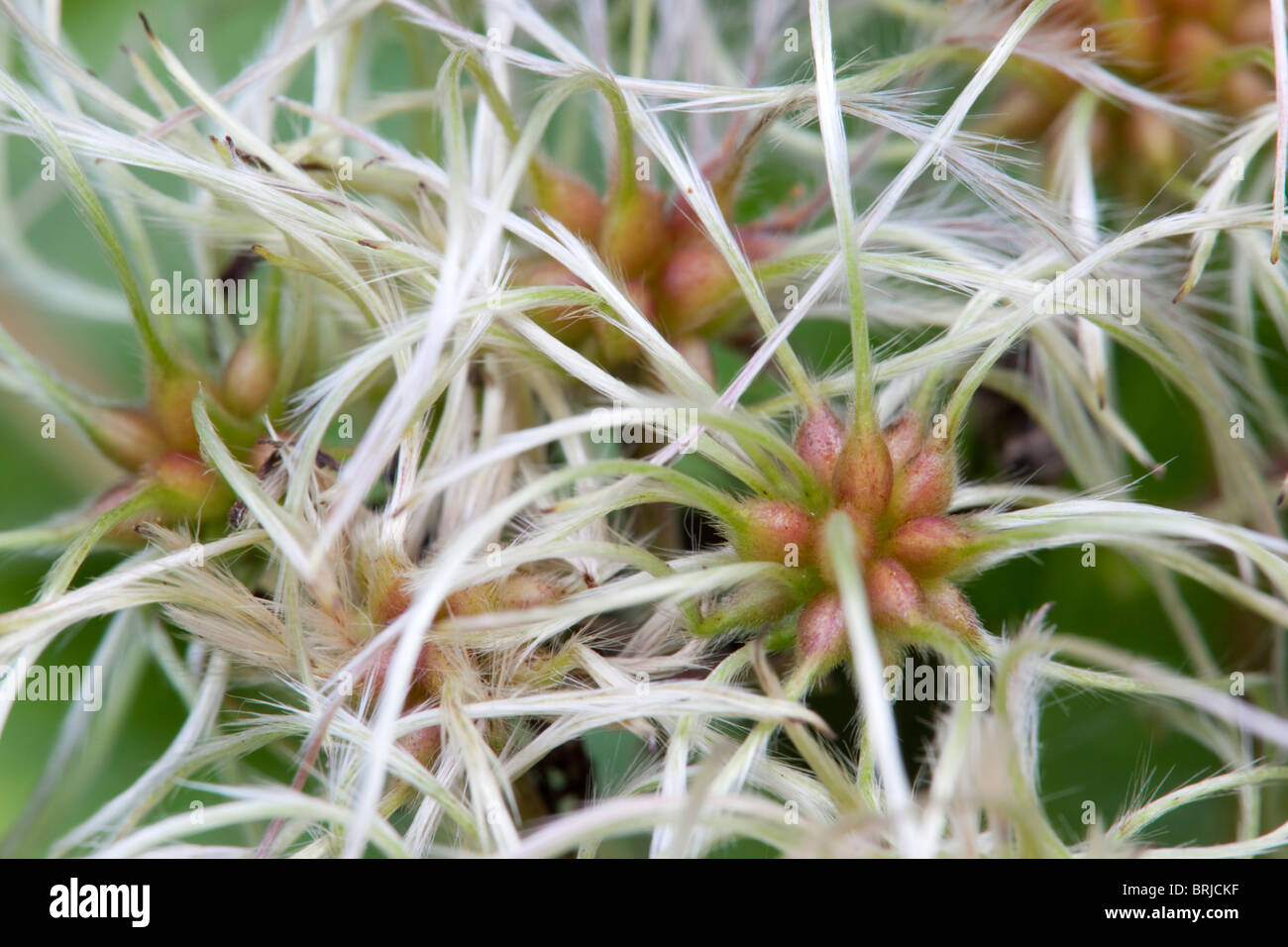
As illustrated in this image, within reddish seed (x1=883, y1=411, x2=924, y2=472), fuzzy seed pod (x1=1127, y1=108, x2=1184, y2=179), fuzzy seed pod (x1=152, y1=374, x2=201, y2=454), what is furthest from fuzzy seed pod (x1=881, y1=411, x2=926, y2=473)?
fuzzy seed pod (x1=152, y1=374, x2=201, y2=454)

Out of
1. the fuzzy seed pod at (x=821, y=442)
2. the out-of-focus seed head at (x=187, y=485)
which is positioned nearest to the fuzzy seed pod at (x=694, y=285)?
the fuzzy seed pod at (x=821, y=442)

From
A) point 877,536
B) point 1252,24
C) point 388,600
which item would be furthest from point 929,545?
point 1252,24

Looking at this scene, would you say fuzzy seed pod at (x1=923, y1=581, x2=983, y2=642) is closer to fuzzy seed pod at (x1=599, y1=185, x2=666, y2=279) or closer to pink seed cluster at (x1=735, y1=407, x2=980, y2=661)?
pink seed cluster at (x1=735, y1=407, x2=980, y2=661)

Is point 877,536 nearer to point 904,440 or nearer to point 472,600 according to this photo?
point 904,440

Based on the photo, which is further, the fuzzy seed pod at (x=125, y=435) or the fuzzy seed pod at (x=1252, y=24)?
the fuzzy seed pod at (x=1252, y=24)

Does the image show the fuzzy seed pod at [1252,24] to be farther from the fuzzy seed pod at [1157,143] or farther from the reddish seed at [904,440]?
the reddish seed at [904,440]

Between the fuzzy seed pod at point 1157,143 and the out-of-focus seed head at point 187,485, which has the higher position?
the fuzzy seed pod at point 1157,143
